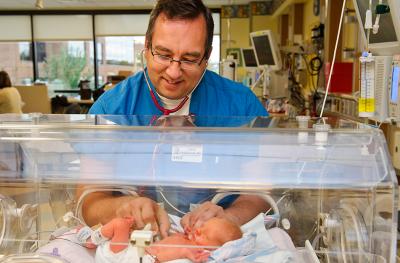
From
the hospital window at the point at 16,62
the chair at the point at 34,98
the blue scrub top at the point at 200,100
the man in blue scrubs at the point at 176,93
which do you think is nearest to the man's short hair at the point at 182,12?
the man in blue scrubs at the point at 176,93

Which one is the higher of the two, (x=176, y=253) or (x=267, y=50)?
(x=267, y=50)

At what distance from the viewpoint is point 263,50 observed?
4.55 metres

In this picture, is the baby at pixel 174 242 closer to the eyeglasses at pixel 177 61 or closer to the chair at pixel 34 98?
the eyeglasses at pixel 177 61

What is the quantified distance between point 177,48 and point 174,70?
6 centimetres

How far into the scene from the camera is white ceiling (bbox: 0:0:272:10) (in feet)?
24.7

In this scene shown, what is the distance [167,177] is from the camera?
1.05 meters

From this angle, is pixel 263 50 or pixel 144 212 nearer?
pixel 144 212

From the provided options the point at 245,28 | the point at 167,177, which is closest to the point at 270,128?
the point at 167,177

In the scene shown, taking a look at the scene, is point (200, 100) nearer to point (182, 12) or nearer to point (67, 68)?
point (182, 12)

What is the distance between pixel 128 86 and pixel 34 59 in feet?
26.1

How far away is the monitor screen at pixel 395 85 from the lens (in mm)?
1521

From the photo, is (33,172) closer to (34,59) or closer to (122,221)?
(122,221)

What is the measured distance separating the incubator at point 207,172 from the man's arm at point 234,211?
2 cm

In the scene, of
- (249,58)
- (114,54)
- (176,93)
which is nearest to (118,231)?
(176,93)
